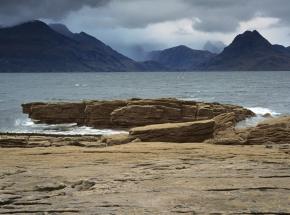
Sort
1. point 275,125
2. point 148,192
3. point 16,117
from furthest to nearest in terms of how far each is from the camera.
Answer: point 16,117 < point 275,125 < point 148,192

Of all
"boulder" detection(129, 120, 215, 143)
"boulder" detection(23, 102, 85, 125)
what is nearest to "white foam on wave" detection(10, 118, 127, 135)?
"boulder" detection(23, 102, 85, 125)

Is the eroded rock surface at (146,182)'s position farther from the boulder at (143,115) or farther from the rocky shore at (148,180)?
the boulder at (143,115)

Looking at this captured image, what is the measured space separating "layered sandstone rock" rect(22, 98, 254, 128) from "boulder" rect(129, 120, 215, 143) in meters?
24.7

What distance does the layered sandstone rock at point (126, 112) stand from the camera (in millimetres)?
55625

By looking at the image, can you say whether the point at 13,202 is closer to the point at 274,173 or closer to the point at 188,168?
the point at 188,168

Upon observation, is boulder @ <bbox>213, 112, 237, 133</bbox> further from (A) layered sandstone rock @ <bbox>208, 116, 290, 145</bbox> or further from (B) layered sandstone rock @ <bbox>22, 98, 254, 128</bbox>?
(B) layered sandstone rock @ <bbox>22, 98, 254, 128</bbox>

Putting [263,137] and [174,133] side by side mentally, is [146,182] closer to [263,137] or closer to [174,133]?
[174,133]

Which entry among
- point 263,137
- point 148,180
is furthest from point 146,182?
point 263,137

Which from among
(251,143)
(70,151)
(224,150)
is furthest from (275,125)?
(70,151)

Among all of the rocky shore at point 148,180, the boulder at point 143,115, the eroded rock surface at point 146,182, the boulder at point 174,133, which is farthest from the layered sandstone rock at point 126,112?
the eroded rock surface at point 146,182

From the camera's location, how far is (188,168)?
16688mm

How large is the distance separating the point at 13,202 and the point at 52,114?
51.0 meters

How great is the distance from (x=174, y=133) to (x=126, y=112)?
2792cm

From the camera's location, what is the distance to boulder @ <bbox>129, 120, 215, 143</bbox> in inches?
1104
